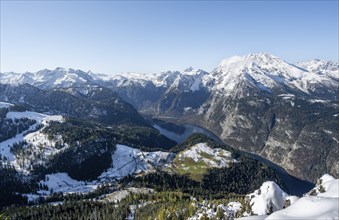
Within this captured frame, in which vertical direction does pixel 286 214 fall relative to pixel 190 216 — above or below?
above

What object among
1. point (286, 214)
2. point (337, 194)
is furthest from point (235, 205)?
point (286, 214)

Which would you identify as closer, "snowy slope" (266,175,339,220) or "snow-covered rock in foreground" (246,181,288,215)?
"snowy slope" (266,175,339,220)

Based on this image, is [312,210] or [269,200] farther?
[269,200]

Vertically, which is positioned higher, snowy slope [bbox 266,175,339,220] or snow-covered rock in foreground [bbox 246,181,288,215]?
snowy slope [bbox 266,175,339,220]

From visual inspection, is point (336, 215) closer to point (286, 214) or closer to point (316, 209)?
point (316, 209)

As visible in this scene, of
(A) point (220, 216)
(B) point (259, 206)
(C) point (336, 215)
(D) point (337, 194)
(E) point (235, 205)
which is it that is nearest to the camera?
(C) point (336, 215)

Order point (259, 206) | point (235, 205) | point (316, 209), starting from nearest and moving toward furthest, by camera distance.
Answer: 1. point (316, 209)
2. point (259, 206)
3. point (235, 205)

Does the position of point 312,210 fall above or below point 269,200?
above

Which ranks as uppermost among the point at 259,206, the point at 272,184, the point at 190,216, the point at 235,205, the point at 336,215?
the point at 336,215

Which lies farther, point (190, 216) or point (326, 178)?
point (190, 216)

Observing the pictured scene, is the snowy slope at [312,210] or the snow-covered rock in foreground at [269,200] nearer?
the snowy slope at [312,210]

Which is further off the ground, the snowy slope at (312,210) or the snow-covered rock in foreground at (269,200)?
the snowy slope at (312,210)
